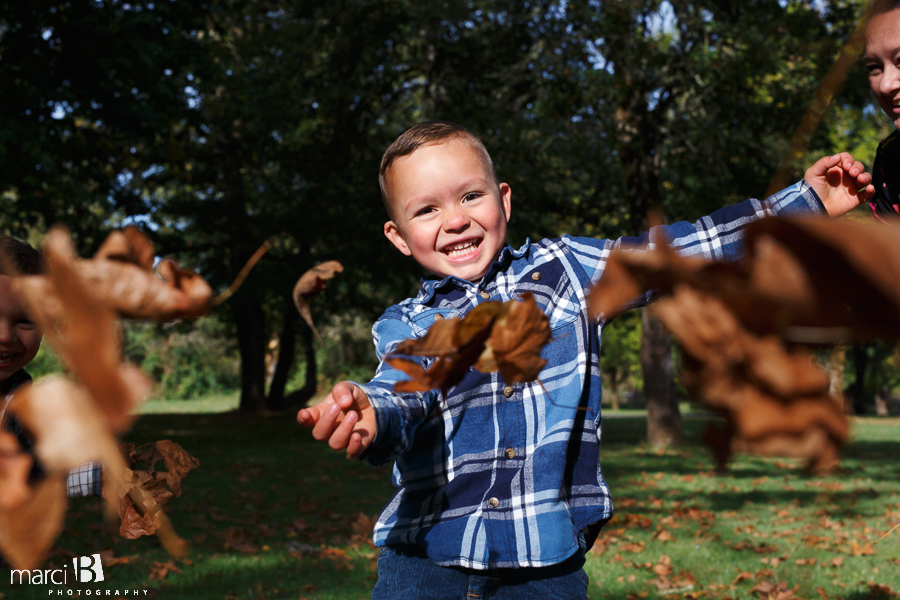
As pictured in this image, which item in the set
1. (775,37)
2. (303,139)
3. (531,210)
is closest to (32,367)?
(303,139)

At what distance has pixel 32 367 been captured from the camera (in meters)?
35.4

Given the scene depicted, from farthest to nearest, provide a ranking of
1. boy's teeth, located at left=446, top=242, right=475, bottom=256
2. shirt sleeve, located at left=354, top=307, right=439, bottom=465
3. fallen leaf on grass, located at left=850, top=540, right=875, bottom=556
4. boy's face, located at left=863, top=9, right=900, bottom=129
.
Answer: fallen leaf on grass, located at left=850, top=540, right=875, bottom=556, boy's teeth, located at left=446, top=242, right=475, bottom=256, boy's face, located at left=863, top=9, right=900, bottom=129, shirt sleeve, located at left=354, top=307, right=439, bottom=465

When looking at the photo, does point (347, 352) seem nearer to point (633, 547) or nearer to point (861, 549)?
point (633, 547)

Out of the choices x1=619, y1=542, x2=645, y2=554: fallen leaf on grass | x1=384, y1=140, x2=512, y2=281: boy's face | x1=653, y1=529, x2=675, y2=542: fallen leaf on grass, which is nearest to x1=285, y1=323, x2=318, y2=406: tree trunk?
x1=653, y1=529, x2=675, y2=542: fallen leaf on grass

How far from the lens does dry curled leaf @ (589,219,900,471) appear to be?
0.57 m

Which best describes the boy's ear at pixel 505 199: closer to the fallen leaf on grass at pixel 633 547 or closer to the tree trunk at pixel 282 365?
the fallen leaf on grass at pixel 633 547

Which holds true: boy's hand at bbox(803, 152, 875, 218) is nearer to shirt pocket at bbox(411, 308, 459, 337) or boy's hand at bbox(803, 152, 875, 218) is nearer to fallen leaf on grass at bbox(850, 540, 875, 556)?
shirt pocket at bbox(411, 308, 459, 337)

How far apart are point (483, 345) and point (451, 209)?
1207 mm

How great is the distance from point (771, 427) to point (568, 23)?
11.1 m

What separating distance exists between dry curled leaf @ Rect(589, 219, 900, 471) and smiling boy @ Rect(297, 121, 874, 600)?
1173 millimetres

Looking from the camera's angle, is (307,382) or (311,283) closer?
(311,283)

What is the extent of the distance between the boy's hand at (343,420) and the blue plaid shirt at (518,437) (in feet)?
1.29

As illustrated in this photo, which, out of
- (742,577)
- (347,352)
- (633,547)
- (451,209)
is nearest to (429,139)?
(451,209)

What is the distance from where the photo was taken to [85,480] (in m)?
2.11
